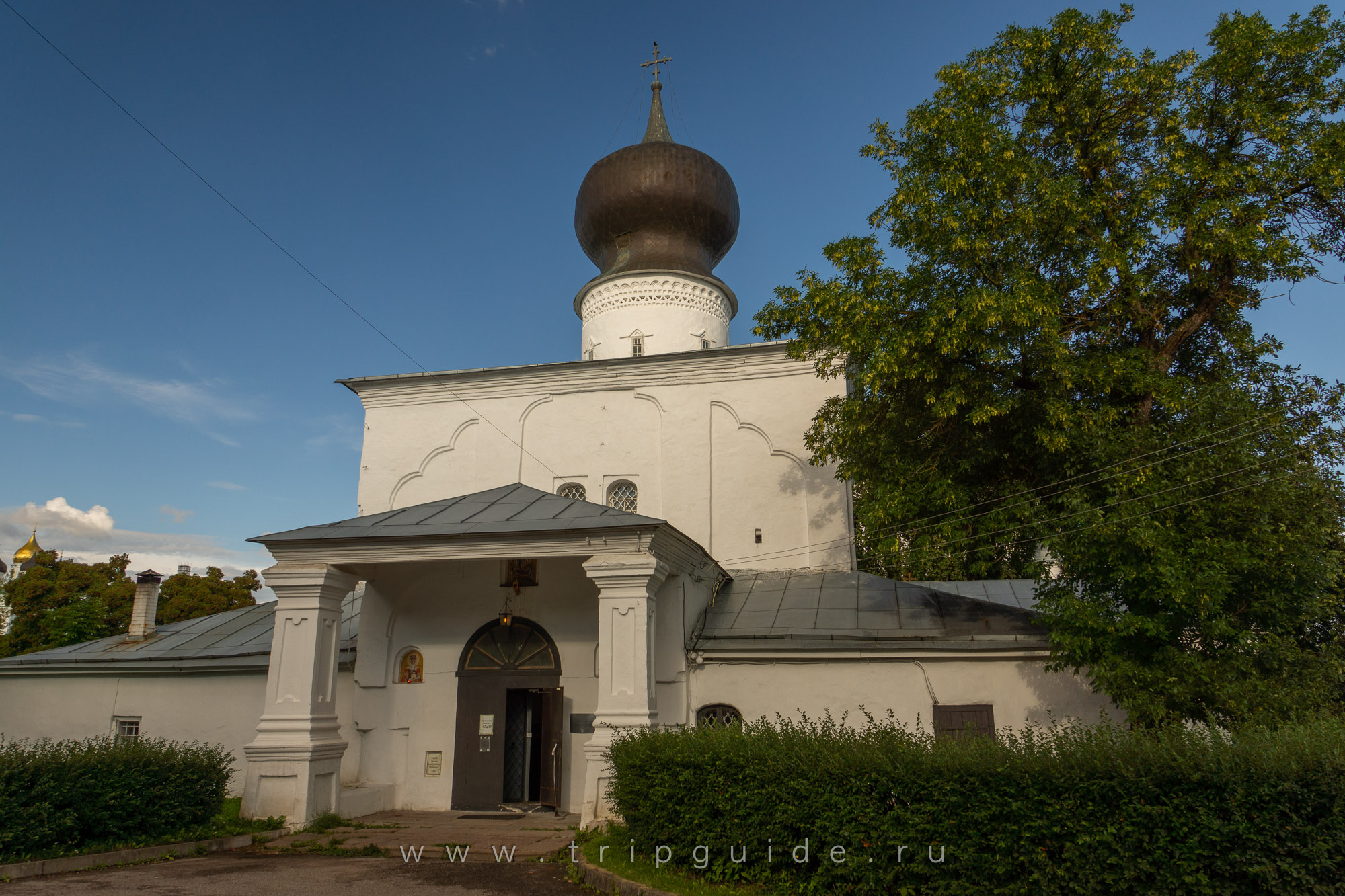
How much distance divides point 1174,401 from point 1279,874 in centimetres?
610

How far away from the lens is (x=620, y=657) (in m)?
9.90

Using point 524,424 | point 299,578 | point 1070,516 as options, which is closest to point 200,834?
point 299,578

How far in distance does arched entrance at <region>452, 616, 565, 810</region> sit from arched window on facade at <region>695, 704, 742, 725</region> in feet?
6.24

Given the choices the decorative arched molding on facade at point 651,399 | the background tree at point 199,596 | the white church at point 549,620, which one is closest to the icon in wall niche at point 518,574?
the white church at point 549,620

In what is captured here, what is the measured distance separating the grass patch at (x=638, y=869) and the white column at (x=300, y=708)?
12.0 feet

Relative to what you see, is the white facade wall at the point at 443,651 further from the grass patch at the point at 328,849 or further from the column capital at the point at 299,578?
the grass patch at the point at 328,849

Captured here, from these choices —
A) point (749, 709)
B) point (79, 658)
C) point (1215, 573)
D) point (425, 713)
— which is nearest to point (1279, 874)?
point (1215, 573)

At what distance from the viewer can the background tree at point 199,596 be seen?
27469 mm

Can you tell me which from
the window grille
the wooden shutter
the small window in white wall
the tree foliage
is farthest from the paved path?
the tree foliage

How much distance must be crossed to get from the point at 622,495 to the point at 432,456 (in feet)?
12.8

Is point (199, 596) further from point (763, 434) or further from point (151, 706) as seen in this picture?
point (763, 434)

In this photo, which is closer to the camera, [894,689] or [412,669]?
[894,689]

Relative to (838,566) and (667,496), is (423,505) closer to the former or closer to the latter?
(667,496)

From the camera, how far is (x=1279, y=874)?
4.97 m
